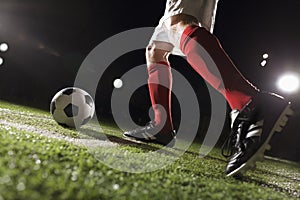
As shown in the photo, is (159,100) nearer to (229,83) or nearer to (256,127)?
(229,83)

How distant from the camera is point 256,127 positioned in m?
2.08

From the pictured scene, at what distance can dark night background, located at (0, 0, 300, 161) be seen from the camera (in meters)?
11.9

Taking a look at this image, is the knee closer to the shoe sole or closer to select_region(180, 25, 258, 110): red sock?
select_region(180, 25, 258, 110): red sock

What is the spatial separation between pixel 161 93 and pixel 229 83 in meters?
1.16

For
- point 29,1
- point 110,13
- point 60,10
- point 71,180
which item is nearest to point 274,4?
point 110,13

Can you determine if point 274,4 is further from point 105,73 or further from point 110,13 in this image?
point 105,73

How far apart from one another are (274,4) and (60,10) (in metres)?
8.96

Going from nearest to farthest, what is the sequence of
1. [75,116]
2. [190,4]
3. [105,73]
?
[190,4] < [75,116] < [105,73]

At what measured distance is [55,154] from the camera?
1.73 m

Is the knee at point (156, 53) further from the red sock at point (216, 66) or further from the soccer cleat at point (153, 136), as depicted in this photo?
the red sock at point (216, 66)

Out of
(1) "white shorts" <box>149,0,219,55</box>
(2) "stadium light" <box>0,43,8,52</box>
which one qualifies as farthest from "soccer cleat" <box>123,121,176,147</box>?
(2) "stadium light" <box>0,43,8,52</box>

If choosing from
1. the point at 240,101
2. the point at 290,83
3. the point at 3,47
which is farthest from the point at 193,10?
the point at 3,47

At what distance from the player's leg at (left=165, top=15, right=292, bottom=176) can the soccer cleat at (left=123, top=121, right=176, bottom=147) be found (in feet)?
3.35

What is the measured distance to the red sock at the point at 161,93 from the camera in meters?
3.36
